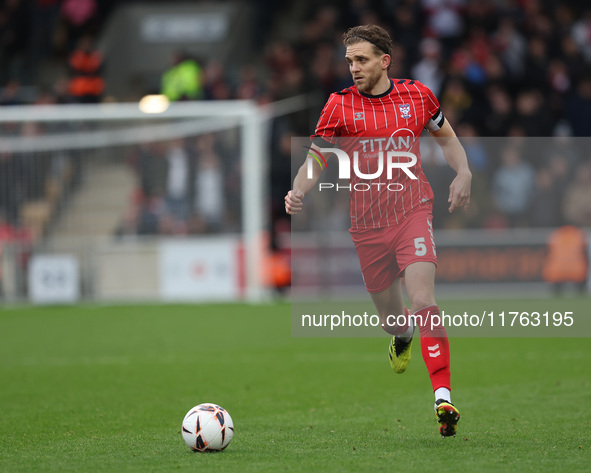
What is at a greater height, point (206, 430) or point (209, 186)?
point (209, 186)

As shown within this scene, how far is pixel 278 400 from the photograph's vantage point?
23.9 feet

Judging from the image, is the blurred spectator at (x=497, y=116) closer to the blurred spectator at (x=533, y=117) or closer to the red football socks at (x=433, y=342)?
the blurred spectator at (x=533, y=117)

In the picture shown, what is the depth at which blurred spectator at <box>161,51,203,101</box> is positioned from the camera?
18.0m

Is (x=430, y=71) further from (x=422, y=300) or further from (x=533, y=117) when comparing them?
(x=422, y=300)

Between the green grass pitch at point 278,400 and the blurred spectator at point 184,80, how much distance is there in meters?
6.21

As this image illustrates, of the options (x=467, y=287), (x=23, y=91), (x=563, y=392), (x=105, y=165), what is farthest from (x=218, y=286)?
(x=563, y=392)

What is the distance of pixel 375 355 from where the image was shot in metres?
10.2

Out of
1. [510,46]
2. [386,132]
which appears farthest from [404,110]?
[510,46]

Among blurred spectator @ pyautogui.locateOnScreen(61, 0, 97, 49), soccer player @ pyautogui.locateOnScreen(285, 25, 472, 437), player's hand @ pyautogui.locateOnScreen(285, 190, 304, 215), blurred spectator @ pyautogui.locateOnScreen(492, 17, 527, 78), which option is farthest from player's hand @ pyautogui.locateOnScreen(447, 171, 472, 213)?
blurred spectator @ pyautogui.locateOnScreen(61, 0, 97, 49)

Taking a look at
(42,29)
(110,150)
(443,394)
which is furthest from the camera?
(42,29)

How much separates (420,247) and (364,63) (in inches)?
43.9

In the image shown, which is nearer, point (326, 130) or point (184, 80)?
point (326, 130)

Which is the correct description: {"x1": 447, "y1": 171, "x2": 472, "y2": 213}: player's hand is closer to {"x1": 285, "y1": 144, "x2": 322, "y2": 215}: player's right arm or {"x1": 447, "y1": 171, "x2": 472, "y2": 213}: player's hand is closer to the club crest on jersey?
the club crest on jersey

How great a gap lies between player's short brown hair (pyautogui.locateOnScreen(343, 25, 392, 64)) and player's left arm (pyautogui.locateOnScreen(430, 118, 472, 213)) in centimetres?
58
